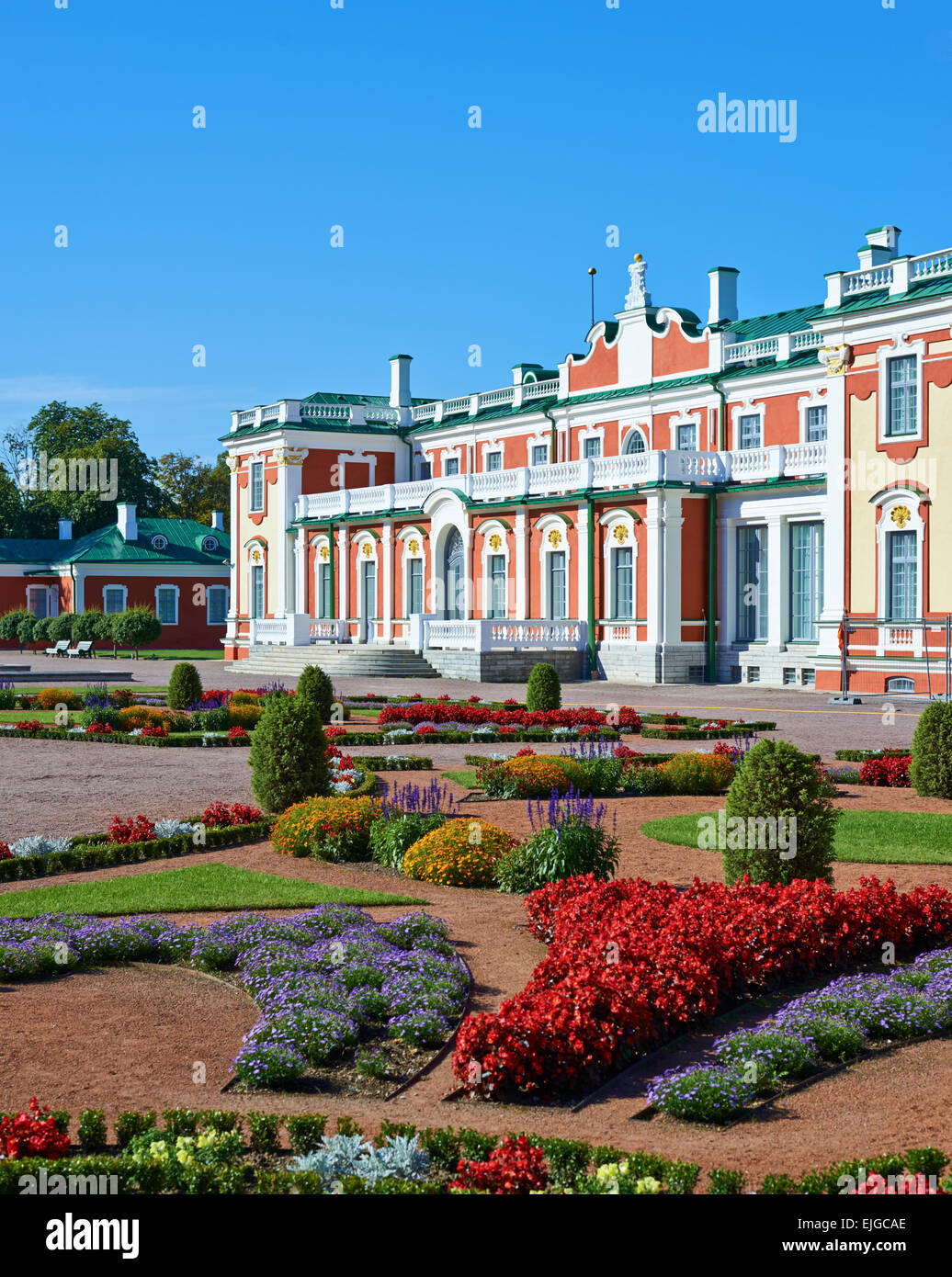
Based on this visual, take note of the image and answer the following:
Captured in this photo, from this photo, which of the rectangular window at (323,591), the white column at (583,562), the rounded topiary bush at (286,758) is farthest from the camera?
the rectangular window at (323,591)

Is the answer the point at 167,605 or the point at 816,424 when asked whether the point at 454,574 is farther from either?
the point at 167,605

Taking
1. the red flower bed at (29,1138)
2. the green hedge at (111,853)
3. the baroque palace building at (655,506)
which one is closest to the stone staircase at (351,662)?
the baroque palace building at (655,506)

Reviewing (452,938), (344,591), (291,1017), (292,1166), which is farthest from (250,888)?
(344,591)

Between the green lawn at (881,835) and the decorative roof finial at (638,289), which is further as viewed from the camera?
the decorative roof finial at (638,289)

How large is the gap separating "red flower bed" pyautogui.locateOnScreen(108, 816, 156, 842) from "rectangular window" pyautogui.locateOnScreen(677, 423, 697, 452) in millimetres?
29632

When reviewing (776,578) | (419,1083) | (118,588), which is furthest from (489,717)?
(118,588)

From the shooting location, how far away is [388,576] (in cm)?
4706

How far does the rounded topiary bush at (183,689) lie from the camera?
2608 cm

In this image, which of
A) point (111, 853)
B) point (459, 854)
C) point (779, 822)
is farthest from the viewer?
point (111, 853)

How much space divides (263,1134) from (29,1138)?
35.0 inches

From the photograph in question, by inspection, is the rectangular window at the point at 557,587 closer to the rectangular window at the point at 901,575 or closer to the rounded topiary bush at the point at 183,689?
the rectangular window at the point at 901,575

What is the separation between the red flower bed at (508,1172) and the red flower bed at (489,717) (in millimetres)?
17748

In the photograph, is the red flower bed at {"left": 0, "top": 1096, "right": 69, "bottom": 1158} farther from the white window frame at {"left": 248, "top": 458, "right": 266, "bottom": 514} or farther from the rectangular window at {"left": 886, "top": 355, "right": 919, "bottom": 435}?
the white window frame at {"left": 248, "top": 458, "right": 266, "bottom": 514}

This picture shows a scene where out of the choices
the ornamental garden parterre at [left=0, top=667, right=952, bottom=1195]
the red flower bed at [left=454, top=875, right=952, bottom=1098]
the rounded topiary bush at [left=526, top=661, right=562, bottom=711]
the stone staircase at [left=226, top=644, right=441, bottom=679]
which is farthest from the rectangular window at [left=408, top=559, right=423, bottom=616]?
the red flower bed at [left=454, top=875, right=952, bottom=1098]
